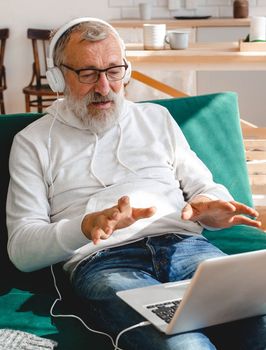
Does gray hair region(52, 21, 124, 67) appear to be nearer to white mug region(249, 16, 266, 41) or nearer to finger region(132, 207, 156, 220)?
finger region(132, 207, 156, 220)

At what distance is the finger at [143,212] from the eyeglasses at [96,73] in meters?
0.55

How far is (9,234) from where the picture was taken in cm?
209

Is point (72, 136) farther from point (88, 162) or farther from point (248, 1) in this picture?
point (248, 1)

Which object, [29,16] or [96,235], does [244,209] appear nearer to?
[96,235]

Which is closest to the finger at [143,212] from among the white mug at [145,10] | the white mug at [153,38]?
the white mug at [153,38]

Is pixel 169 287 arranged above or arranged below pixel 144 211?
below

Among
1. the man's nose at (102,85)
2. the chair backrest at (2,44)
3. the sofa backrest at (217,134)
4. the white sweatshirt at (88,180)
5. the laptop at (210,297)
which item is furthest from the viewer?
the chair backrest at (2,44)

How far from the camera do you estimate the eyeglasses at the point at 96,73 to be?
87.7 inches

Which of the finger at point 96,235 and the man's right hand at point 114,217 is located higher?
the man's right hand at point 114,217

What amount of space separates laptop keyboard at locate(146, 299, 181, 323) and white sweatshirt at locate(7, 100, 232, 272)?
10.5 inches

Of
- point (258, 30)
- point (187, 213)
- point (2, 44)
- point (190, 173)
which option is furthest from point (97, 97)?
point (2, 44)

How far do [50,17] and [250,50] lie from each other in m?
2.86

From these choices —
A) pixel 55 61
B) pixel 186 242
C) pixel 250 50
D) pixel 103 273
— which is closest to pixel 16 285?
pixel 103 273

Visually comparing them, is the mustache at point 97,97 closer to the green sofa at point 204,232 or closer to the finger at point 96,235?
the green sofa at point 204,232
